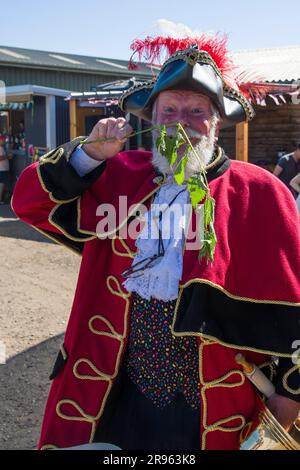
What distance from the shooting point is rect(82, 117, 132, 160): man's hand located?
1.93m

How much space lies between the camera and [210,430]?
75.9 inches

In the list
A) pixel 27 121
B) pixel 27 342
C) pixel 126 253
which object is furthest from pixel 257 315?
pixel 27 121

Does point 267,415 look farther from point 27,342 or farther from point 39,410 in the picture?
point 27,342

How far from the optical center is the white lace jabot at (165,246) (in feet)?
6.52

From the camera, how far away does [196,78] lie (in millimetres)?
2012

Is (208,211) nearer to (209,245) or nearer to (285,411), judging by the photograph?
(209,245)

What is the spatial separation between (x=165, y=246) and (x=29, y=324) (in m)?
3.60

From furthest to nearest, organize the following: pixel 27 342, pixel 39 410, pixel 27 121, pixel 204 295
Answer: pixel 27 121
pixel 27 342
pixel 39 410
pixel 204 295

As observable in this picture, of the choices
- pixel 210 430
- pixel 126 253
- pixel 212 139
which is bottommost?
pixel 210 430

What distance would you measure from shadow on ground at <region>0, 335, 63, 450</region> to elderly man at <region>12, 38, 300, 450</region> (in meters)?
1.60

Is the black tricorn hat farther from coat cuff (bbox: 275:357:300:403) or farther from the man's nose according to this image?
coat cuff (bbox: 275:357:300:403)

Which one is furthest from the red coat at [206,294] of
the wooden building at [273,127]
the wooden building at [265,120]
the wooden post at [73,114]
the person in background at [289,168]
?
the wooden post at [73,114]
